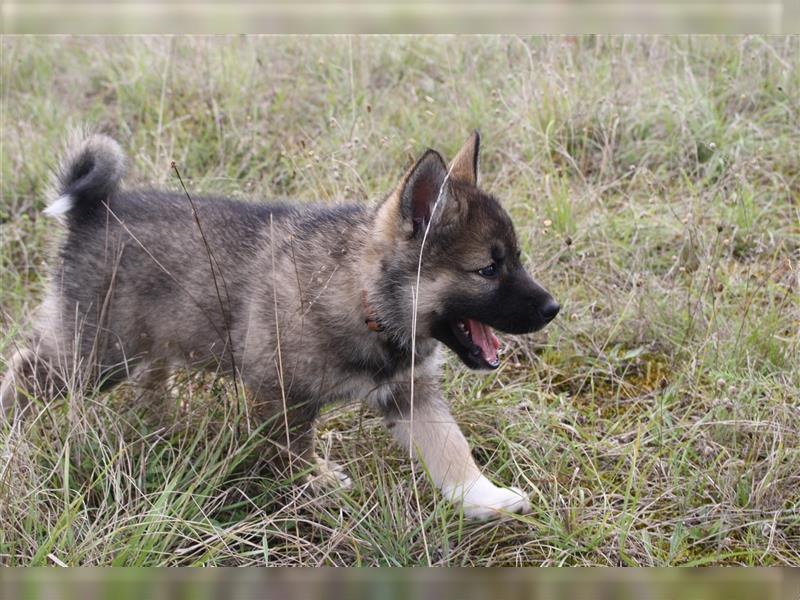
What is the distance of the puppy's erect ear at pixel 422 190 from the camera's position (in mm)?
2727

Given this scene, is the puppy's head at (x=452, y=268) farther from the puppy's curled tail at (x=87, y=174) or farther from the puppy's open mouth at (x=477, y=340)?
the puppy's curled tail at (x=87, y=174)

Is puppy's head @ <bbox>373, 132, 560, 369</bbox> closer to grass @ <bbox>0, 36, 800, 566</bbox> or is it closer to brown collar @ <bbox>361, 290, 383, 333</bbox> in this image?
brown collar @ <bbox>361, 290, 383, 333</bbox>

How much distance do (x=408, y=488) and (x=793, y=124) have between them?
3.34m

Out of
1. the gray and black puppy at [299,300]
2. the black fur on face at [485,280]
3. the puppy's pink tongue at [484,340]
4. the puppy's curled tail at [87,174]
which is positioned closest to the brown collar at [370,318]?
the gray and black puppy at [299,300]

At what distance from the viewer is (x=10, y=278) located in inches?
164

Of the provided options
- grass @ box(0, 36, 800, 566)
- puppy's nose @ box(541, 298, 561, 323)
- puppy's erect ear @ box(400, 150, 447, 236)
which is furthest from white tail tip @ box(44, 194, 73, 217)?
puppy's nose @ box(541, 298, 561, 323)

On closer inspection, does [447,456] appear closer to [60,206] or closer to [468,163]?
[468,163]

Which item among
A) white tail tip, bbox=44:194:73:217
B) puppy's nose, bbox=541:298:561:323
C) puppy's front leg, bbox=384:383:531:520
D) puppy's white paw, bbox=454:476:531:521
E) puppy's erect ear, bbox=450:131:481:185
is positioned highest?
puppy's erect ear, bbox=450:131:481:185

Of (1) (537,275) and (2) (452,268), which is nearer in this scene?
(2) (452,268)

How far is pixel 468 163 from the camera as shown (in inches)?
122

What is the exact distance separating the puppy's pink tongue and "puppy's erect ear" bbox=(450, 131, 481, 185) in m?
0.48

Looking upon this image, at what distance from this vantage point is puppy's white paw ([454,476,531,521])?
2744 mm

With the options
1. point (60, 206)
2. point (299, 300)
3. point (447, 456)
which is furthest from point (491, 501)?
point (60, 206)

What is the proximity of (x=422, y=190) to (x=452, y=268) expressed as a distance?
264mm
